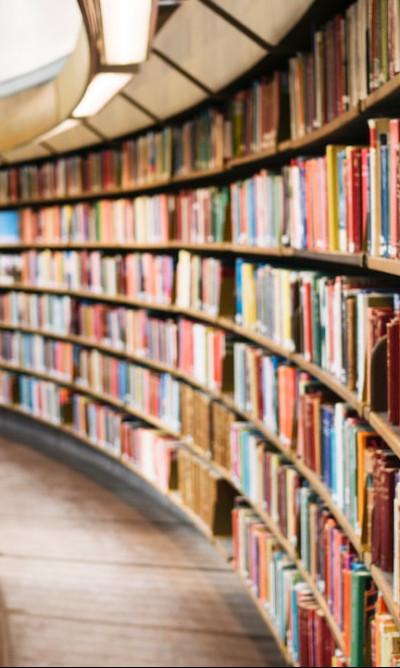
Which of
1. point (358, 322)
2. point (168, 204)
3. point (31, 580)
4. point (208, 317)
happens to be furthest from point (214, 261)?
point (358, 322)

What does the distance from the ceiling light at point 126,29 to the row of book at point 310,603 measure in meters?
1.64

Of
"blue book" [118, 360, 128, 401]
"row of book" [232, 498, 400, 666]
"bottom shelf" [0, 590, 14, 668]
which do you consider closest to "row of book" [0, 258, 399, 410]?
"blue book" [118, 360, 128, 401]

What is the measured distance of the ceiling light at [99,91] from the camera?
152 inches

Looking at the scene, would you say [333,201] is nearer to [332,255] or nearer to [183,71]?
[332,255]

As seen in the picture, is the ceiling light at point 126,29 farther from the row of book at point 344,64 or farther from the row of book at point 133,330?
the row of book at point 133,330

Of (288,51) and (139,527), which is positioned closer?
(288,51)

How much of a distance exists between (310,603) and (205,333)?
1.87 metres

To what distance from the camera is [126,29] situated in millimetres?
3064

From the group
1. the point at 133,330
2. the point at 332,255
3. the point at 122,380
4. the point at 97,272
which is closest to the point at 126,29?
the point at 332,255

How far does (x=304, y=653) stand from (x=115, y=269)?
3.61 metres

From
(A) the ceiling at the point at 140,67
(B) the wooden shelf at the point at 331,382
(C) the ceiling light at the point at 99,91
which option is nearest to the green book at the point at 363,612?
(B) the wooden shelf at the point at 331,382

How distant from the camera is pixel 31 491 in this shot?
6762 mm

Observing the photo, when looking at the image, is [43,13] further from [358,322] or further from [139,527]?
[358,322]

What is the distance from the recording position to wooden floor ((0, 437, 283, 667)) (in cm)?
419
